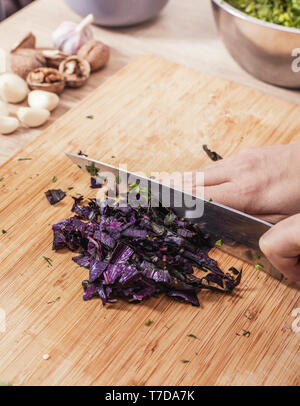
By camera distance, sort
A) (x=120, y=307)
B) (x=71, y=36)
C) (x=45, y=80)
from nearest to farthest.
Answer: (x=120, y=307) < (x=45, y=80) < (x=71, y=36)

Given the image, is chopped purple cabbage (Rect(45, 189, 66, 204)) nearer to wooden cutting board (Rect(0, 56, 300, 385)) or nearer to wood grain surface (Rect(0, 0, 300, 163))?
wooden cutting board (Rect(0, 56, 300, 385))

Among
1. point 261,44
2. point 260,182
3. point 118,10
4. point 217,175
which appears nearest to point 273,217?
point 260,182

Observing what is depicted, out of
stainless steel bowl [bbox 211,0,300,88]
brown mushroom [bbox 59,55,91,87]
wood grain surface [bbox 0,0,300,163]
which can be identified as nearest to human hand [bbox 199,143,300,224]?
stainless steel bowl [bbox 211,0,300,88]

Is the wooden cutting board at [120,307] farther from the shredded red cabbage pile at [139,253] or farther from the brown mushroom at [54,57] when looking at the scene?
the brown mushroom at [54,57]

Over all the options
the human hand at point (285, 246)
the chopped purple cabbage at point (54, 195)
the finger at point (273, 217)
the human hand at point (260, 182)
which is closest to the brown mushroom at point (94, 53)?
the chopped purple cabbage at point (54, 195)

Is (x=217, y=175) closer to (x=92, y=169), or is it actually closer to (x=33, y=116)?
(x=92, y=169)
